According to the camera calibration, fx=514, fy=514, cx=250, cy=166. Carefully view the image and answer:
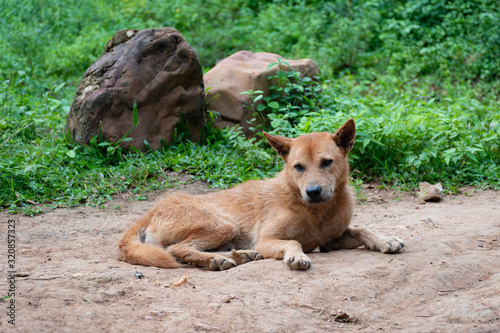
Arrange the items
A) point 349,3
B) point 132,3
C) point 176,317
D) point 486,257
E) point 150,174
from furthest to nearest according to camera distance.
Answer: point 132,3 < point 349,3 < point 150,174 < point 486,257 < point 176,317

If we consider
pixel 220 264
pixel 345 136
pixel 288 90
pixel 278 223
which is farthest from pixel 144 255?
pixel 288 90

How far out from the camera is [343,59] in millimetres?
12641

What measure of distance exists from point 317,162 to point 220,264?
1.33 m

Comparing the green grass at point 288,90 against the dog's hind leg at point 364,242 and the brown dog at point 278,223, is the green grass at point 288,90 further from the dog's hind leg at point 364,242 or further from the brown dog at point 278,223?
the dog's hind leg at point 364,242

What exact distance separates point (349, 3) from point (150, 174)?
882 cm

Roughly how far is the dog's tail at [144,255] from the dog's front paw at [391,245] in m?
1.91

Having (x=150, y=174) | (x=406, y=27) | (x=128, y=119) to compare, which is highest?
(x=406, y=27)

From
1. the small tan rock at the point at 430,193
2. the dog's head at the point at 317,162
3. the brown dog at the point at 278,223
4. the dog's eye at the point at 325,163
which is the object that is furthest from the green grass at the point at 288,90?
the dog's eye at the point at 325,163

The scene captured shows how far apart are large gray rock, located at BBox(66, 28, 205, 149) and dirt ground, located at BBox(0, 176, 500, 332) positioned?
2515 mm

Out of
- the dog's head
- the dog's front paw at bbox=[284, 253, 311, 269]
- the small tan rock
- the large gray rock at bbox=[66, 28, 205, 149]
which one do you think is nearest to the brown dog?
the dog's head

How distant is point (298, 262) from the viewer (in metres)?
4.31

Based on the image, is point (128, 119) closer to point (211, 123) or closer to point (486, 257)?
point (211, 123)

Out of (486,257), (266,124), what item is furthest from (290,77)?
(486,257)

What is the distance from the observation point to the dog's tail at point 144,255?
185 inches
